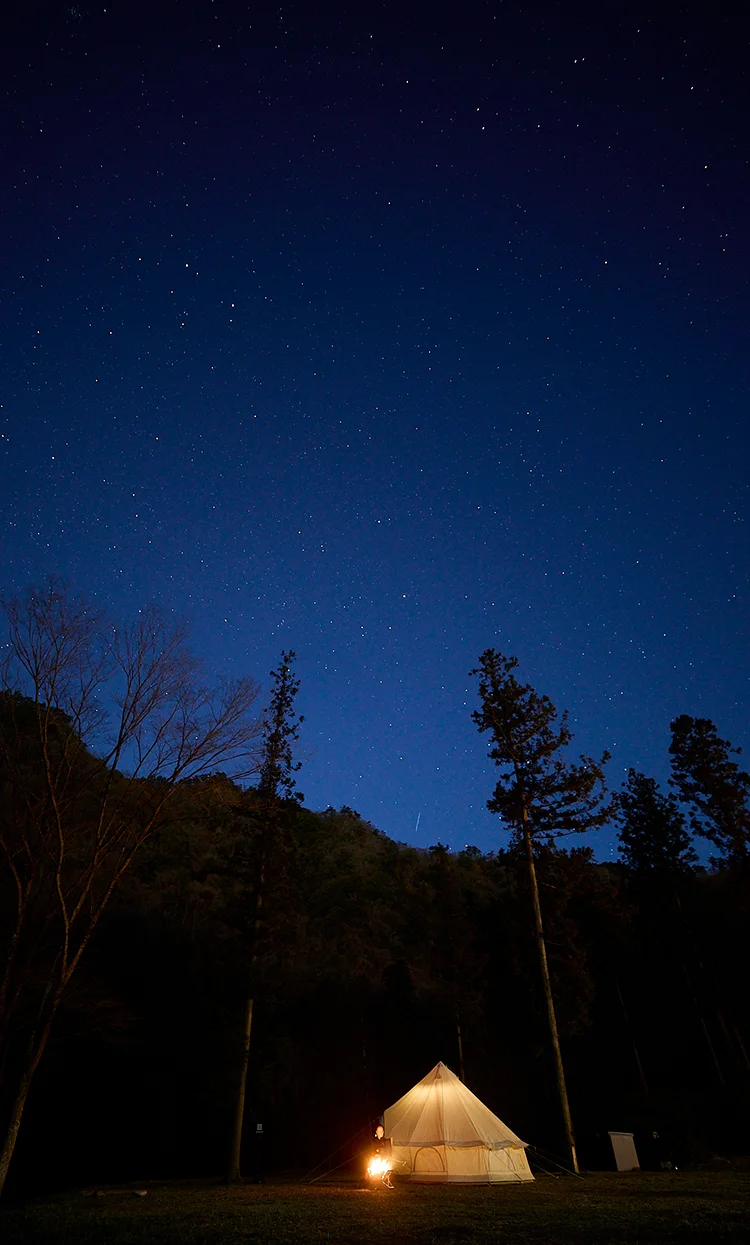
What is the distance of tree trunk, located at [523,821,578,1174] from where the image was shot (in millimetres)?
18141

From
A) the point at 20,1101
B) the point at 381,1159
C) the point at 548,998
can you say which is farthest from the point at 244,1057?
the point at 20,1101

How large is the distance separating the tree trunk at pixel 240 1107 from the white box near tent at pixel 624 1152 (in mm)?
11866

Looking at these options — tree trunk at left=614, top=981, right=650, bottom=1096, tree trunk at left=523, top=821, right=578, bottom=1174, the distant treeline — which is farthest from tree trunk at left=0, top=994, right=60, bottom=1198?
tree trunk at left=614, top=981, right=650, bottom=1096

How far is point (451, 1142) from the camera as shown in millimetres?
16469

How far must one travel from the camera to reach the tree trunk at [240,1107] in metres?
19.4

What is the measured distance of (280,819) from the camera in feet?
83.3

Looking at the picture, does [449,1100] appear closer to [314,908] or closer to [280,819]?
[280,819]

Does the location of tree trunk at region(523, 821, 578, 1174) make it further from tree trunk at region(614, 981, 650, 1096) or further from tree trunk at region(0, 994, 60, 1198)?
tree trunk at region(614, 981, 650, 1096)

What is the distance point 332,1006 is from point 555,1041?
17.6m

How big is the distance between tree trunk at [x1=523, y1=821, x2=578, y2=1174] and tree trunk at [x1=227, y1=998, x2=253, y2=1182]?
9.43m

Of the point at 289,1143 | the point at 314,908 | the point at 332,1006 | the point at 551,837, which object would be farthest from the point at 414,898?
the point at 551,837

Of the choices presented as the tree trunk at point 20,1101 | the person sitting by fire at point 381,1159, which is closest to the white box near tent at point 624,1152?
the person sitting by fire at point 381,1159

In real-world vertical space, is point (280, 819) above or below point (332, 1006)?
above

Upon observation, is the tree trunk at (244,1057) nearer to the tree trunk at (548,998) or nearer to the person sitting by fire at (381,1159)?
the person sitting by fire at (381,1159)
